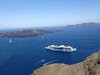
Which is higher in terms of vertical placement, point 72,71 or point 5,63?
point 72,71

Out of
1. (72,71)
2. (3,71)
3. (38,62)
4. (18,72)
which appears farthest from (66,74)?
(38,62)

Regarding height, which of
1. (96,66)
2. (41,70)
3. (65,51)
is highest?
(96,66)

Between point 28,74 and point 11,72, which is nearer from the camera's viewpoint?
point 28,74

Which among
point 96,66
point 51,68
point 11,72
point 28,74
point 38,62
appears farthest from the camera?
point 38,62

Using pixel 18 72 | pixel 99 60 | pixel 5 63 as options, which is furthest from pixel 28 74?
pixel 99 60

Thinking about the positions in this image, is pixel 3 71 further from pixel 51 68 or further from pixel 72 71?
pixel 72 71

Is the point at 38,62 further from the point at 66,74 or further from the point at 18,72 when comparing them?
the point at 66,74

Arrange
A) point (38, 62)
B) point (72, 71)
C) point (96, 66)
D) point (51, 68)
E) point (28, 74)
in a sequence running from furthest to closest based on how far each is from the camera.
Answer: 1. point (38, 62)
2. point (28, 74)
3. point (51, 68)
4. point (72, 71)
5. point (96, 66)
